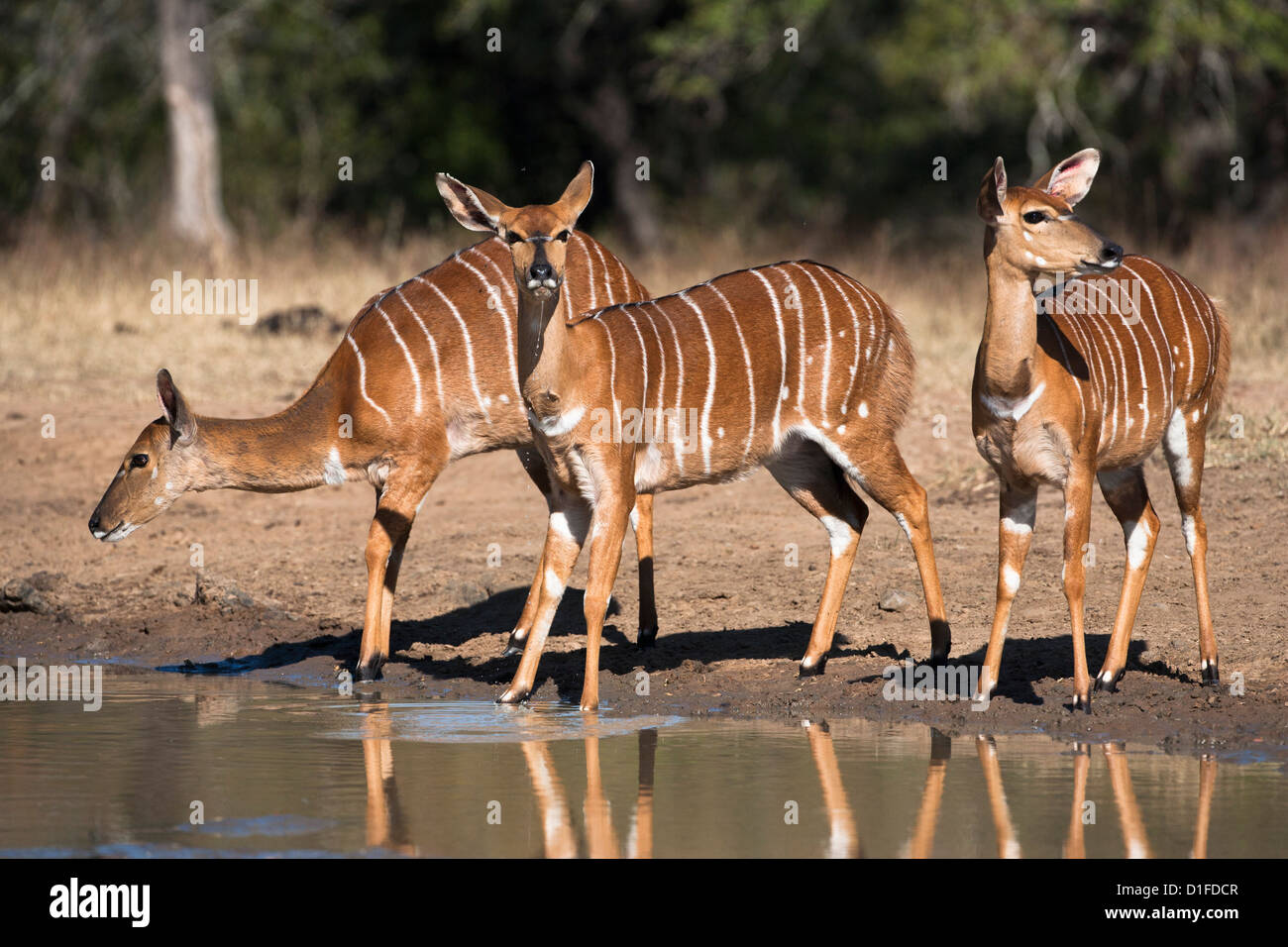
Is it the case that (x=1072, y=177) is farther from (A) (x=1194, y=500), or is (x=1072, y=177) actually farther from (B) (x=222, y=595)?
(B) (x=222, y=595)

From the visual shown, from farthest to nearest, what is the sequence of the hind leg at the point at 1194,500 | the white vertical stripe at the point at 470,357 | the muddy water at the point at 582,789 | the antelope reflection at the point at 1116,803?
1. the white vertical stripe at the point at 470,357
2. the hind leg at the point at 1194,500
3. the muddy water at the point at 582,789
4. the antelope reflection at the point at 1116,803

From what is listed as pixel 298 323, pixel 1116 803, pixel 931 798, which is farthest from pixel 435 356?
pixel 298 323

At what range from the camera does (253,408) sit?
11.6 metres

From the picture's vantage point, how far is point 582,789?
543 cm

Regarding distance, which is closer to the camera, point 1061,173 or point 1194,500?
point 1061,173

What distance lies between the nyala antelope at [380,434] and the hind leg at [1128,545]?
6.57 feet

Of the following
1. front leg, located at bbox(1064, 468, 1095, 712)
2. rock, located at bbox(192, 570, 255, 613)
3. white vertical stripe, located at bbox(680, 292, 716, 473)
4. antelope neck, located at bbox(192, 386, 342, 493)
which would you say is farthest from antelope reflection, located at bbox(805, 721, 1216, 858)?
rock, located at bbox(192, 570, 255, 613)

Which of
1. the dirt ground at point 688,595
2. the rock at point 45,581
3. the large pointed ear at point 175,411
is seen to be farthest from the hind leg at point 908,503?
the rock at point 45,581

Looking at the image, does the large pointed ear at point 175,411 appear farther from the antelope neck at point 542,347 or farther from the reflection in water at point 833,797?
the reflection in water at point 833,797

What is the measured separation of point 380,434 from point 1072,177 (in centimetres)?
286

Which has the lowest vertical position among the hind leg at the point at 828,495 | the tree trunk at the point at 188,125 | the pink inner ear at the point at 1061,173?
the hind leg at the point at 828,495

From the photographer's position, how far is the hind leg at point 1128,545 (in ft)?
21.6

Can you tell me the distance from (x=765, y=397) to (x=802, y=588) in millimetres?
1472

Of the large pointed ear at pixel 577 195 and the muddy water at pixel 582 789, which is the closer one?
the muddy water at pixel 582 789
